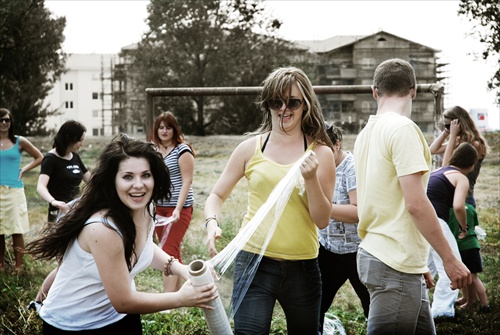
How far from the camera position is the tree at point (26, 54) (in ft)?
62.2

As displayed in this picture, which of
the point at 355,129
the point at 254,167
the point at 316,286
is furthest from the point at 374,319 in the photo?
the point at 355,129

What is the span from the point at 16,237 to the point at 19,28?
14.4 meters

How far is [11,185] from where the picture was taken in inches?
297

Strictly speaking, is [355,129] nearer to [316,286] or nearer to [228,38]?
[316,286]

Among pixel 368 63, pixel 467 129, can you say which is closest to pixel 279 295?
pixel 467 129

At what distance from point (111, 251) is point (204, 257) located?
210 inches

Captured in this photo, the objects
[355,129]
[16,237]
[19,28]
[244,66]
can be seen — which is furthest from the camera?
[244,66]

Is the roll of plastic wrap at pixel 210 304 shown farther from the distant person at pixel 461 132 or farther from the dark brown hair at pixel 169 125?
the distant person at pixel 461 132

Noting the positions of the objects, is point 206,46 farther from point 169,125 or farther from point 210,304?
point 210,304

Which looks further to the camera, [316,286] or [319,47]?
[319,47]

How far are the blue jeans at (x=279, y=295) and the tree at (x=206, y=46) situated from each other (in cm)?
2804

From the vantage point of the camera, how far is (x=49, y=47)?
2362 cm

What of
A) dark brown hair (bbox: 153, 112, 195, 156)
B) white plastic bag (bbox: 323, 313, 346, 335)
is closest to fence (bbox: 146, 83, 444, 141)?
dark brown hair (bbox: 153, 112, 195, 156)

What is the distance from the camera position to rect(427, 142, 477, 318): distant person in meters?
5.48
